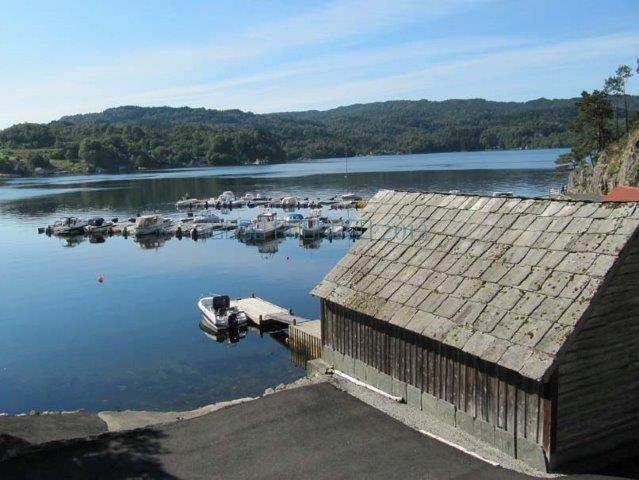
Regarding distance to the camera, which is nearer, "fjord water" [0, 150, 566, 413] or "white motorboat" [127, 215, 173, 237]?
"fjord water" [0, 150, 566, 413]

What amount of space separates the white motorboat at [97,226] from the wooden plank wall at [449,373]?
63220mm

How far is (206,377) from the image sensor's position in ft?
89.7

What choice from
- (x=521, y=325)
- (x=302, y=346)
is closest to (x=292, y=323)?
(x=302, y=346)

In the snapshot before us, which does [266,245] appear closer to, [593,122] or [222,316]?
[222,316]

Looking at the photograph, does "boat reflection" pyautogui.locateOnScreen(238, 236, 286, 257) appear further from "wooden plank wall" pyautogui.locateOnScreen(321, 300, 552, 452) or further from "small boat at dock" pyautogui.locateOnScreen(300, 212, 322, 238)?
"wooden plank wall" pyautogui.locateOnScreen(321, 300, 552, 452)

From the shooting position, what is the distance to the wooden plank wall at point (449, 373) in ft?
37.5

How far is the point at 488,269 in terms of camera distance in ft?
43.2

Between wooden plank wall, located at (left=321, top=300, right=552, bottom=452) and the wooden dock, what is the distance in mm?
15203

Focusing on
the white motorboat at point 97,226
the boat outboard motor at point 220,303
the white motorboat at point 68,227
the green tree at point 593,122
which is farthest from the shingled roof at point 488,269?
the green tree at point 593,122

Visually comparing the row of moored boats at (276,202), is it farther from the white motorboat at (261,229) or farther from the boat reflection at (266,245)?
the boat reflection at (266,245)

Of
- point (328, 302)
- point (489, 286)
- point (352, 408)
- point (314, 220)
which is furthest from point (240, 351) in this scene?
point (314, 220)

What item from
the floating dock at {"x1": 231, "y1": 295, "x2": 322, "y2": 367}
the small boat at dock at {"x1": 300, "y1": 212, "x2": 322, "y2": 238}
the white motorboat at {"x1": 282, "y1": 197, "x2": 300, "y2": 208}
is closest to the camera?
the floating dock at {"x1": 231, "y1": 295, "x2": 322, "y2": 367}

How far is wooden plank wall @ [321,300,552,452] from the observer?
37.5 ft

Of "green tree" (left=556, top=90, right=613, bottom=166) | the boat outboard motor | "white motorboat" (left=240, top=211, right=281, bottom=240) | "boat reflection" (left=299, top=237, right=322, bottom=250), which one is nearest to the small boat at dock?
"boat reflection" (left=299, top=237, right=322, bottom=250)
